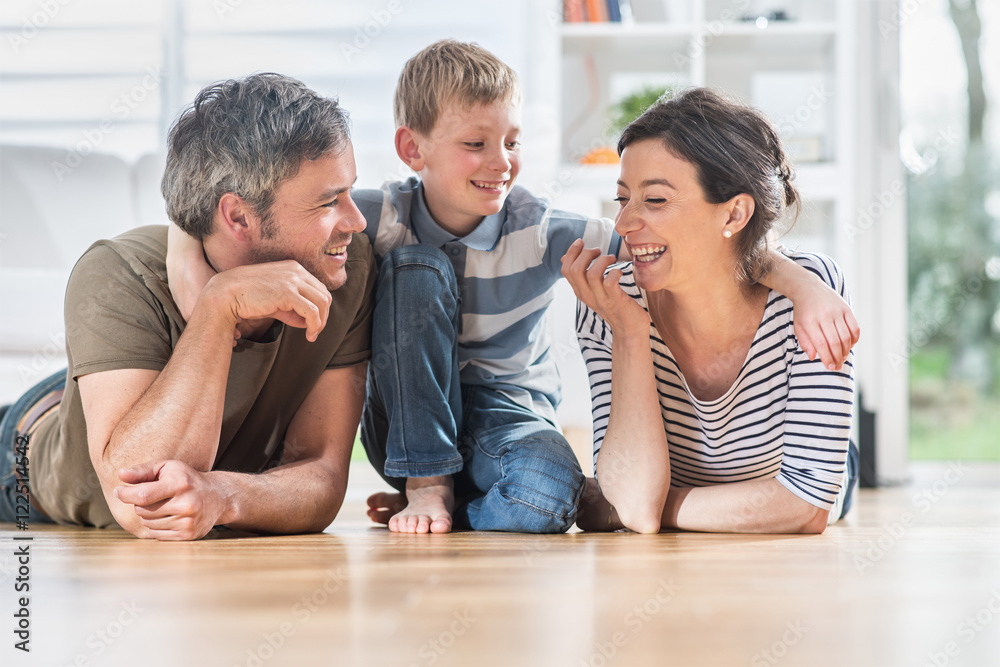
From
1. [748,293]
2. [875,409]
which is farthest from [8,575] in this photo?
[875,409]

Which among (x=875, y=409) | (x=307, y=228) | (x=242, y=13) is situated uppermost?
(x=242, y=13)

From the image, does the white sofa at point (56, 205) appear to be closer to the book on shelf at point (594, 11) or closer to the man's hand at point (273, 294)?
the book on shelf at point (594, 11)

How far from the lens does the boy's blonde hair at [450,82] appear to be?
5.49ft

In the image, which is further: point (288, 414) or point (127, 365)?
point (288, 414)

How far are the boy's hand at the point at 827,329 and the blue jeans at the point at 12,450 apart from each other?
4.43 feet

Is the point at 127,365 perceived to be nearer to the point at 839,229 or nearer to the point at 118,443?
the point at 118,443

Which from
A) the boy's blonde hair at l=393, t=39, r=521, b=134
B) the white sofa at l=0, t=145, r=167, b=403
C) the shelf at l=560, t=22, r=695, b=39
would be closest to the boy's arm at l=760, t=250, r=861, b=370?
the boy's blonde hair at l=393, t=39, r=521, b=134

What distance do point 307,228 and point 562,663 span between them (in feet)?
2.98

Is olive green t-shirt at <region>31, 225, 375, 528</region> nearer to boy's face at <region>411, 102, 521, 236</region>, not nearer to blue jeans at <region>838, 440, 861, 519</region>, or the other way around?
boy's face at <region>411, 102, 521, 236</region>

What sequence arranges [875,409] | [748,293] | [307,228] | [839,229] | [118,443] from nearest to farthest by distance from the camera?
[118,443] < [307,228] < [748,293] < [839,229] < [875,409]

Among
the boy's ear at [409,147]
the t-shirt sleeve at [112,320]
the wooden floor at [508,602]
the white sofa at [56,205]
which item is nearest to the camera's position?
the wooden floor at [508,602]

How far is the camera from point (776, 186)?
4.76 ft

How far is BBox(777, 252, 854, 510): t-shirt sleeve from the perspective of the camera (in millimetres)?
1338

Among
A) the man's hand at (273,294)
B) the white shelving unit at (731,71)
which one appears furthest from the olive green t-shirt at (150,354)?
the white shelving unit at (731,71)
